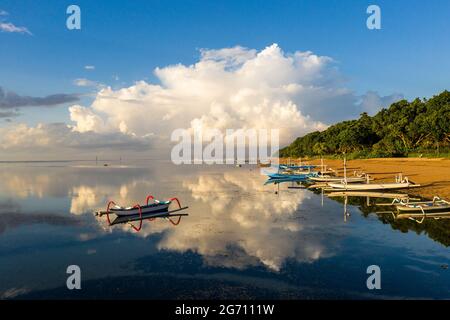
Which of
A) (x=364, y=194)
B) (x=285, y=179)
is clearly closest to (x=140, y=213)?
(x=364, y=194)

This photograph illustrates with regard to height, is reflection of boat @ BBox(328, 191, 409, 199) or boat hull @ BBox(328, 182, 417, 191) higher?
boat hull @ BBox(328, 182, 417, 191)

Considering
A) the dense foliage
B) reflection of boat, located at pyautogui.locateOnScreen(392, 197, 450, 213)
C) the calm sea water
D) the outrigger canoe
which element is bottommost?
the calm sea water

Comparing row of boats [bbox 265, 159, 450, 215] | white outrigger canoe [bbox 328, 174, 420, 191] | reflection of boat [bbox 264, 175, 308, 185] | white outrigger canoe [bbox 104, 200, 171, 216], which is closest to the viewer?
row of boats [bbox 265, 159, 450, 215]

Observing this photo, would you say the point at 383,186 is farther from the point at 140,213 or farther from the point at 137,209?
the point at 137,209

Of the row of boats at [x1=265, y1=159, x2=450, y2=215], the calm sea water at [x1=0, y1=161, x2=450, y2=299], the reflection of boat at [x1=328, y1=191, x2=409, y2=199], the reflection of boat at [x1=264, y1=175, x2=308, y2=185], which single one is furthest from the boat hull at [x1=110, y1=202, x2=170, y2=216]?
the reflection of boat at [x1=264, y1=175, x2=308, y2=185]

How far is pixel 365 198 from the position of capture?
46.1 meters

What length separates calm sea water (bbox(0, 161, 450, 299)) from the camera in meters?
16.8

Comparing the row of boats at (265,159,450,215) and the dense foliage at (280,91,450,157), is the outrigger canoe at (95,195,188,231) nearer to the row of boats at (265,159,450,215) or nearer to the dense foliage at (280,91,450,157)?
the row of boats at (265,159,450,215)

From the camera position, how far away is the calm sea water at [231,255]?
16.8 m

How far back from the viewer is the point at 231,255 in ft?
72.7

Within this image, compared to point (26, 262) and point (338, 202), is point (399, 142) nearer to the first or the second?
point (338, 202)

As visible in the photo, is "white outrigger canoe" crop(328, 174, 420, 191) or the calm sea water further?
"white outrigger canoe" crop(328, 174, 420, 191)
